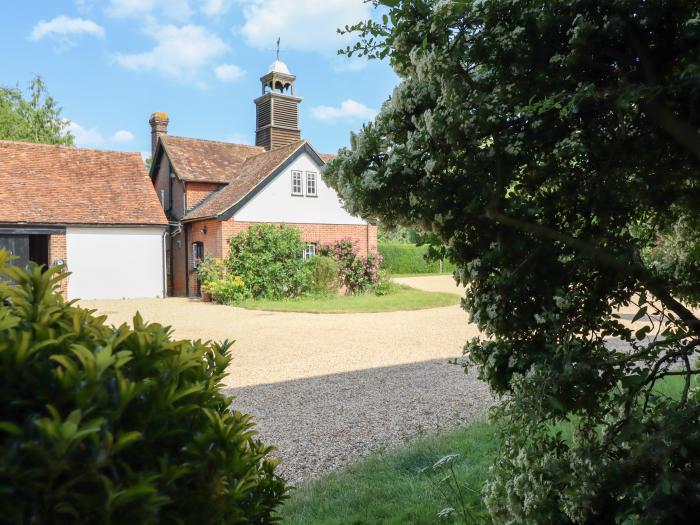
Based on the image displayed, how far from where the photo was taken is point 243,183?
2381cm

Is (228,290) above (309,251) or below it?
below

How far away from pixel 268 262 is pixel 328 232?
157 inches

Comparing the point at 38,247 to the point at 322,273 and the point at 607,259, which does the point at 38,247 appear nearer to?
the point at 322,273

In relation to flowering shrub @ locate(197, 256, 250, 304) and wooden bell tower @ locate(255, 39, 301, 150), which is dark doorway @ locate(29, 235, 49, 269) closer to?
flowering shrub @ locate(197, 256, 250, 304)

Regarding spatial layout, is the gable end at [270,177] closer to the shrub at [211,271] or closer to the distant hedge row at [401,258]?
the shrub at [211,271]

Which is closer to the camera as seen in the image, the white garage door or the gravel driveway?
the gravel driveway

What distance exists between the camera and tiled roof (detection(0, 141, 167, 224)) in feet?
69.1

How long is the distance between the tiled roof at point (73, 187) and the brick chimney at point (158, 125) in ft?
11.0

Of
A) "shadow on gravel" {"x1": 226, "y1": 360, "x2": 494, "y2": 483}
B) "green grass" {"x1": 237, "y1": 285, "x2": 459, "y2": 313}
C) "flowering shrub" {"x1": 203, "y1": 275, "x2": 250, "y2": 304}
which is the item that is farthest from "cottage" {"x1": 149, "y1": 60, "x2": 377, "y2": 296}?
"shadow on gravel" {"x1": 226, "y1": 360, "x2": 494, "y2": 483}

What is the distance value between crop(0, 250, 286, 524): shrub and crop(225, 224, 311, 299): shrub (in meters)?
19.2

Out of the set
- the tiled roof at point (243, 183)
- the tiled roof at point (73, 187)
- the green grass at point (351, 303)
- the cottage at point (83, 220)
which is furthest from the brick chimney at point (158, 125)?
the green grass at point (351, 303)

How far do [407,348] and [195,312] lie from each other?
8.70 metres

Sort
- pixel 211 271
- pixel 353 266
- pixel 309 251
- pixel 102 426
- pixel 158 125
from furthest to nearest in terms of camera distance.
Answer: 1. pixel 158 125
2. pixel 309 251
3. pixel 353 266
4. pixel 211 271
5. pixel 102 426

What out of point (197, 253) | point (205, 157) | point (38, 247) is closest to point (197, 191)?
point (205, 157)
